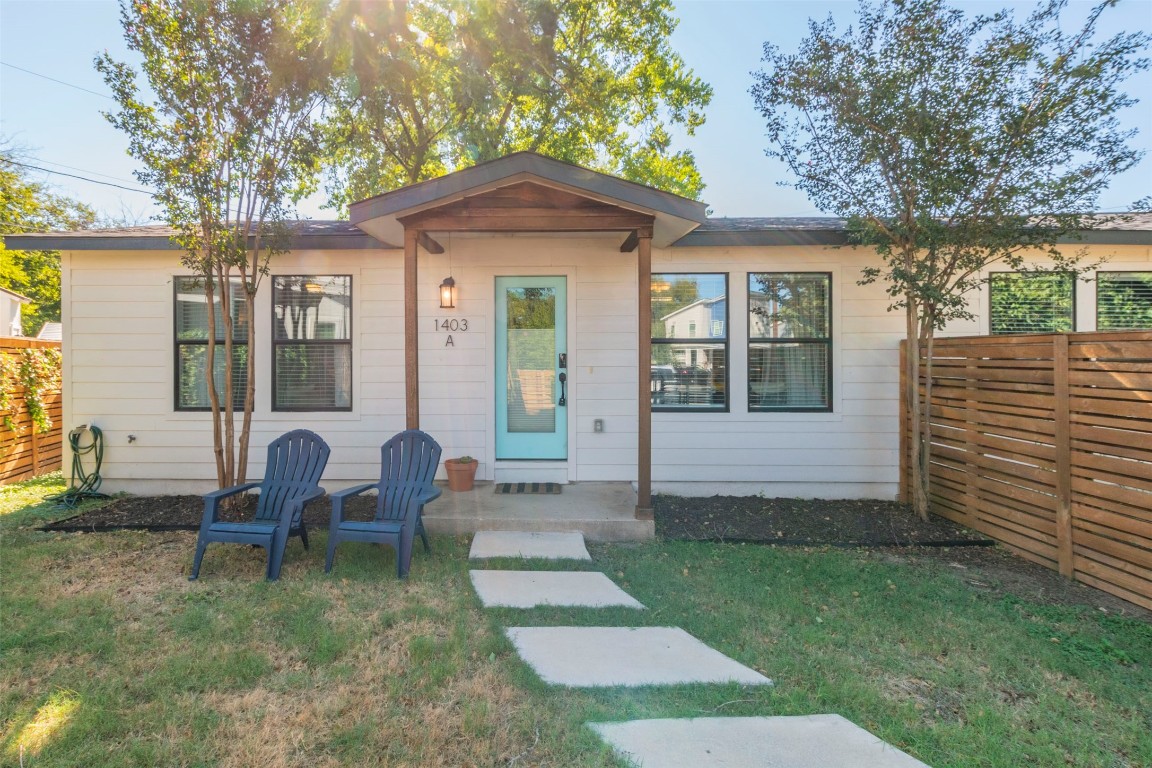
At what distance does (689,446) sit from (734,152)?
8821 millimetres

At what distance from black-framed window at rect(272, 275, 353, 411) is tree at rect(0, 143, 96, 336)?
58.0 feet

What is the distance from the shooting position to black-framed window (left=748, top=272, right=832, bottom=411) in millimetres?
5496

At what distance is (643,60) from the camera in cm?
1210

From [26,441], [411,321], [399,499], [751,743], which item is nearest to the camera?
A: [751,743]

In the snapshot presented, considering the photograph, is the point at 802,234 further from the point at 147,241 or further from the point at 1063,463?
the point at 147,241

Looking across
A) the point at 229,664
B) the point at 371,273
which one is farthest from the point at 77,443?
the point at 229,664

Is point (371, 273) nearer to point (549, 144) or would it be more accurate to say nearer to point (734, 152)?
point (549, 144)

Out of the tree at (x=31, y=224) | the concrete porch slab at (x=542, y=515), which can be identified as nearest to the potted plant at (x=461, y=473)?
the concrete porch slab at (x=542, y=515)

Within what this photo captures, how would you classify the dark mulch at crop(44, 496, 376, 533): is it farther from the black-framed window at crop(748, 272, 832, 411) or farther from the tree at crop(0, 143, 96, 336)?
the tree at crop(0, 143, 96, 336)

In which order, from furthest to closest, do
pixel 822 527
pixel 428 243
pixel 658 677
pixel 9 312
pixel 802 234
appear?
1. pixel 9 312
2. pixel 802 234
3. pixel 428 243
4. pixel 822 527
5. pixel 658 677

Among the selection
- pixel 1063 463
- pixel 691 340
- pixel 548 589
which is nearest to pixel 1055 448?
pixel 1063 463

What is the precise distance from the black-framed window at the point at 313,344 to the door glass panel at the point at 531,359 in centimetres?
166

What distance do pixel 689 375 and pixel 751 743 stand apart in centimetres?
392

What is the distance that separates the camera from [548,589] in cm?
335
